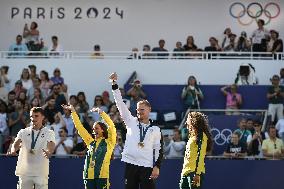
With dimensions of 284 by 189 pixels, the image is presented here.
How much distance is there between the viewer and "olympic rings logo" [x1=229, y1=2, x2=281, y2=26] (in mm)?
26406

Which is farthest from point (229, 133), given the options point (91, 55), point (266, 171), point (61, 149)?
point (91, 55)

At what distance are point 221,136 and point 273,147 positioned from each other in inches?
101

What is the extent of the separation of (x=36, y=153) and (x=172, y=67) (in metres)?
9.79

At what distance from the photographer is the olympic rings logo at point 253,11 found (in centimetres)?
2641

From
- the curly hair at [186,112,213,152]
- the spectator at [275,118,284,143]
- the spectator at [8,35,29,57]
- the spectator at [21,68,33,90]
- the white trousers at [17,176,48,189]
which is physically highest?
the spectator at [8,35,29,57]

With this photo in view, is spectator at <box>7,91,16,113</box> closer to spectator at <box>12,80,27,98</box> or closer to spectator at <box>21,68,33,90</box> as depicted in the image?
spectator at <box>12,80,27,98</box>

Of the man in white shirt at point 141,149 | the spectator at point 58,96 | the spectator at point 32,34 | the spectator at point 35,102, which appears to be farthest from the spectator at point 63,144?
the spectator at point 32,34

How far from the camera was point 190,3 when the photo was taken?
26656 millimetres

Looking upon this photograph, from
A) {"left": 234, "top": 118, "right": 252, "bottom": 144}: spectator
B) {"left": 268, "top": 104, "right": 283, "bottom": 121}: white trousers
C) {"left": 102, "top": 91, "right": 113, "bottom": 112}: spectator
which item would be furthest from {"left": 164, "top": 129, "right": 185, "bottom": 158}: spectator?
{"left": 268, "top": 104, "right": 283, "bottom": 121}: white trousers

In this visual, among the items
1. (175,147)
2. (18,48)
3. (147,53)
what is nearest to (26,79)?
(18,48)

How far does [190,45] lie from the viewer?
2433 centimetres

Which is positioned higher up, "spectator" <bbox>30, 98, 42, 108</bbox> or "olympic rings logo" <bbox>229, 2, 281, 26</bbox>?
"olympic rings logo" <bbox>229, 2, 281, 26</bbox>

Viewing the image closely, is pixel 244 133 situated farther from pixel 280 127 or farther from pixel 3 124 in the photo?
pixel 3 124

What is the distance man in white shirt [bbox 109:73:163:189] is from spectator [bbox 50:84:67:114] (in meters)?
6.93
